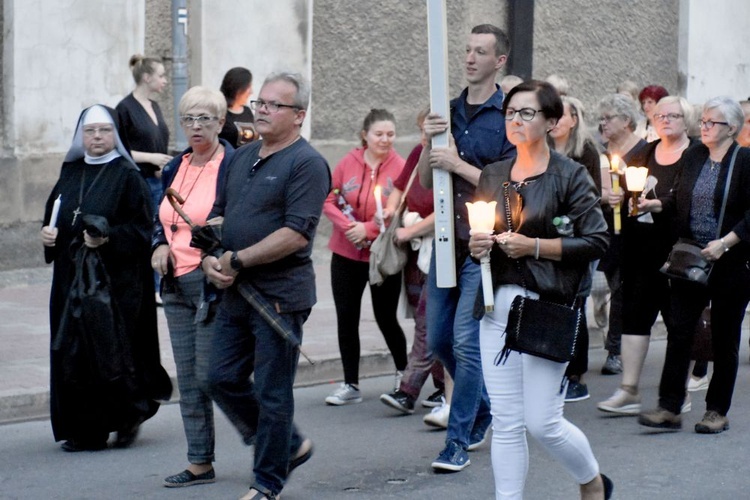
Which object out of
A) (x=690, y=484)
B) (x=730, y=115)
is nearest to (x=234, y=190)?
(x=690, y=484)

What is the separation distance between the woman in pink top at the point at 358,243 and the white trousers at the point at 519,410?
2.89 metres

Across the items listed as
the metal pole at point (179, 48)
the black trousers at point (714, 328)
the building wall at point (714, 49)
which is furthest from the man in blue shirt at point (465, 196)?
the building wall at point (714, 49)

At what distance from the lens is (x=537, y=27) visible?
16734mm

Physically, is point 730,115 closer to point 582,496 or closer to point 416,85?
point 582,496

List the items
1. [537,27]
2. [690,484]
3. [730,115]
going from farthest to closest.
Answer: [537,27] → [730,115] → [690,484]

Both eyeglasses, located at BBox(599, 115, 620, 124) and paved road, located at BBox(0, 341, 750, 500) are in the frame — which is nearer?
paved road, located at BBox(0, 341, 750, 500)

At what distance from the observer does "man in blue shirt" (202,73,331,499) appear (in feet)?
18.9

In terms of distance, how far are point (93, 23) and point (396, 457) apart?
6.80 metres

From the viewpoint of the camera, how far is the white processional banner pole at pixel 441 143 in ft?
20.9

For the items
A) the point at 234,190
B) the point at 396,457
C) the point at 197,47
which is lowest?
the point at 396,457

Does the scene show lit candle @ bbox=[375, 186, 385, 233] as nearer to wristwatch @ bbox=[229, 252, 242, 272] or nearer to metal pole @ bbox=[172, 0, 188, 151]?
wristwatch @ bbox=[229, 252, 242, 272]

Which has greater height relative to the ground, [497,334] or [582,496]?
[497,334]

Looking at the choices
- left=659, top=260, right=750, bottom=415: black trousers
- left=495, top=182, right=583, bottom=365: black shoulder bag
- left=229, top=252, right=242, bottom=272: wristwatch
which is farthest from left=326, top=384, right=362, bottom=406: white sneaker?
left=495, top=182, right=583, bottom=365: black shoulder bag

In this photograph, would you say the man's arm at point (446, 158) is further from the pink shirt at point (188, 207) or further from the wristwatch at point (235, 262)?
the wristwatch at point (235, 262)
